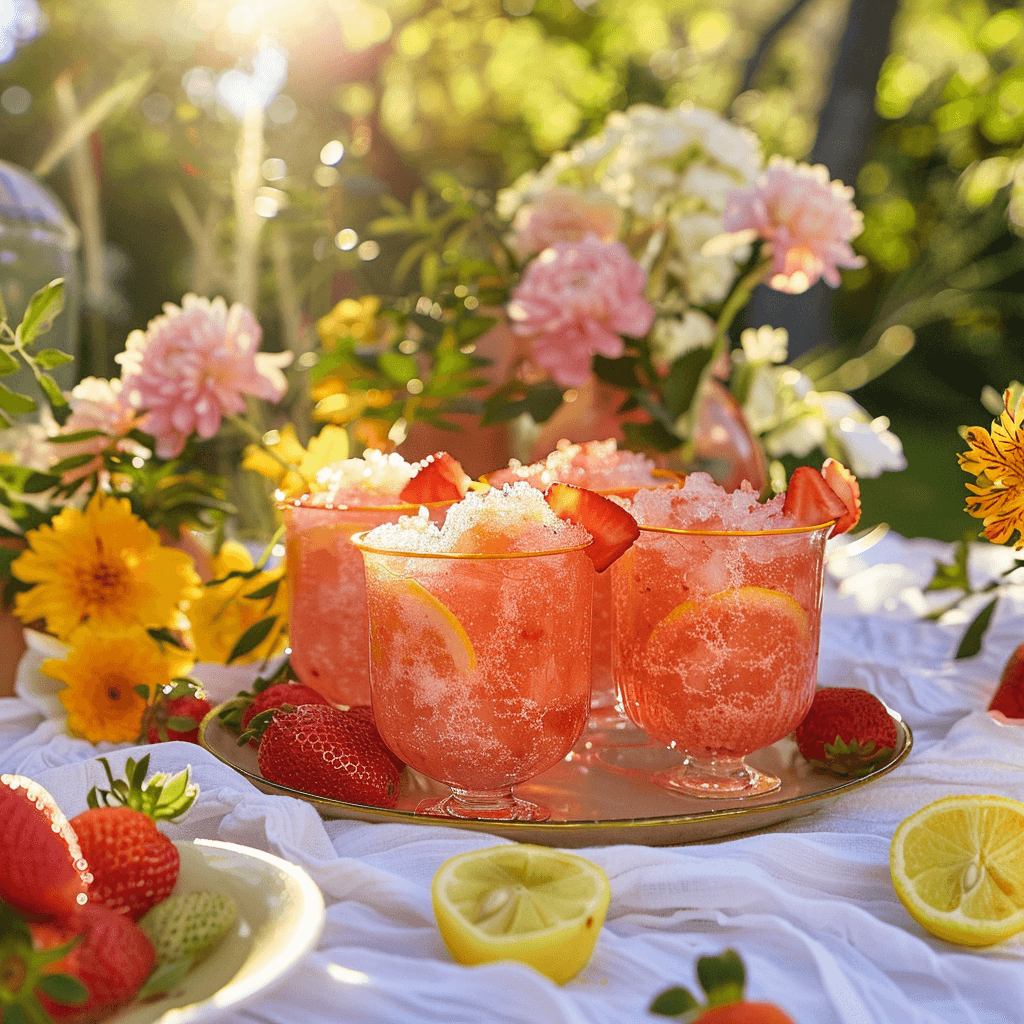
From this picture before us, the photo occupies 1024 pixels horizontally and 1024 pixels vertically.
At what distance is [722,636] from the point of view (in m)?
1.10

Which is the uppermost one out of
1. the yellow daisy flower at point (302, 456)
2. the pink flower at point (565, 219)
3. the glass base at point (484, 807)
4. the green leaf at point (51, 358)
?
the pink flower at point (565, 219)

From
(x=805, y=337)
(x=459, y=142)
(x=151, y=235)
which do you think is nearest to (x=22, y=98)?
(x=151, y=235)

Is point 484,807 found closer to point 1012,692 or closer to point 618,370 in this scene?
point 1012,692

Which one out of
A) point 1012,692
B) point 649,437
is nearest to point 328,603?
point 649,437

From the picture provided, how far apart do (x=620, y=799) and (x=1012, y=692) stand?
0.63 m

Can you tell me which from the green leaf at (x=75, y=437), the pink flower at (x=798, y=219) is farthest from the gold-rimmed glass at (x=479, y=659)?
the pink flower at (x=798, y=219)

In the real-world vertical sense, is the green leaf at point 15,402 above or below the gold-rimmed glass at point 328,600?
above

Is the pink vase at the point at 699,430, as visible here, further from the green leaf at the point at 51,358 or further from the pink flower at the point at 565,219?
the green leaf at the point at 51,358

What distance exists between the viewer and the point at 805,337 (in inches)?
204

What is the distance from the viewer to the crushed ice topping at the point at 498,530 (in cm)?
102

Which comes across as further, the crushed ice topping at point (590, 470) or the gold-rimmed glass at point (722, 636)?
the crushed ice topping at point (590, 470)

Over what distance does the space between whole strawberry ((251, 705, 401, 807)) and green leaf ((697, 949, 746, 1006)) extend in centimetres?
56

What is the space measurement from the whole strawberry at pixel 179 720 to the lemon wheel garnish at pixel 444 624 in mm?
443

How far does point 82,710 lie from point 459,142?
21.3 ft
